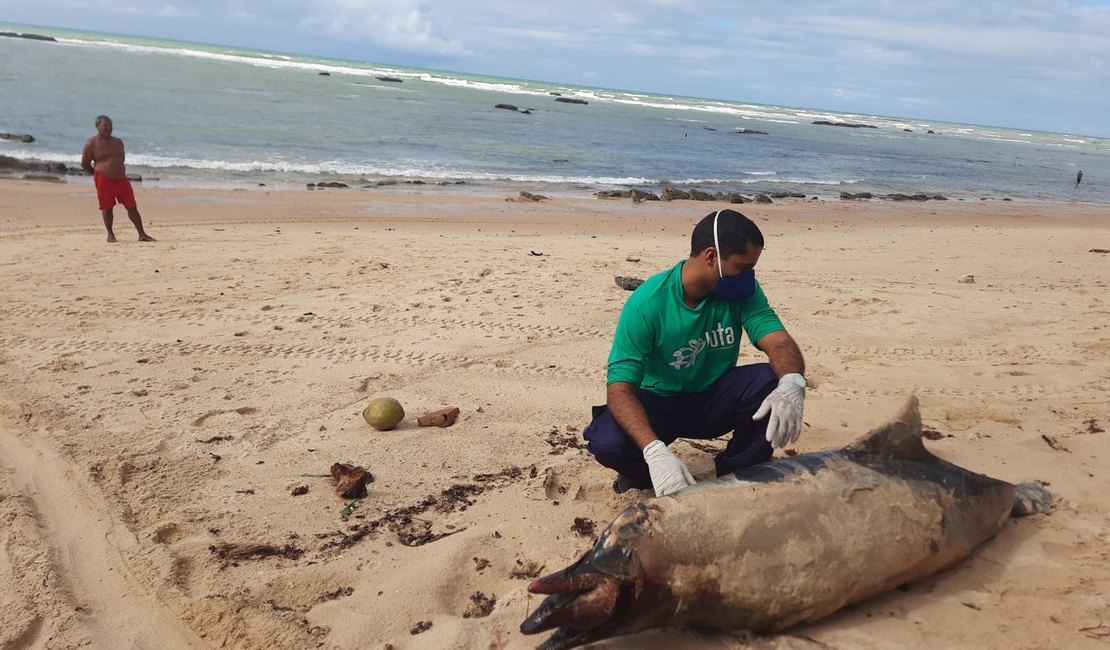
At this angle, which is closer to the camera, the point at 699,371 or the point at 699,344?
the point at 699,344

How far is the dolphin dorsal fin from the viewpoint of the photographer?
3.11 m

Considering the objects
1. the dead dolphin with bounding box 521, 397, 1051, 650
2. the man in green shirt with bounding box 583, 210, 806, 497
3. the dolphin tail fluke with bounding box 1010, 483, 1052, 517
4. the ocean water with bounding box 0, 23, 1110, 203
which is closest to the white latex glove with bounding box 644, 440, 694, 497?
the man in green shirt with bounding box 583, 210, 806, 497

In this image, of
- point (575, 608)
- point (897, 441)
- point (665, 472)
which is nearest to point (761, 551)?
point (665, 472)

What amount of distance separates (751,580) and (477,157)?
20.0 metres

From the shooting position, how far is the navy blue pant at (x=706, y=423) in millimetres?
3424

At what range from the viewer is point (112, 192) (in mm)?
9141

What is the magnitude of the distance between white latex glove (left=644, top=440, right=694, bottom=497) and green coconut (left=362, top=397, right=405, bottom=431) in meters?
1.83

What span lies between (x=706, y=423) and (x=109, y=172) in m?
8.41

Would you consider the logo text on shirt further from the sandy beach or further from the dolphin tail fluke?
the dolphin tail fluke

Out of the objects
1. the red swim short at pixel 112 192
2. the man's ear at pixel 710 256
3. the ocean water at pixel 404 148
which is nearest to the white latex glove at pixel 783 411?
the man's ear at pixel 710 256

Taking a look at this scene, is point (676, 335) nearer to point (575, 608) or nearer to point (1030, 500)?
point (575, 608)

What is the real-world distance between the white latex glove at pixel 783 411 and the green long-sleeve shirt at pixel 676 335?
311 millimetres

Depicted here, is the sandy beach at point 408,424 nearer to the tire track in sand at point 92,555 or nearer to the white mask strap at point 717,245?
A: the tire track in sand at point 92,555

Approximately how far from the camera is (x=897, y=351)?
590 cm
